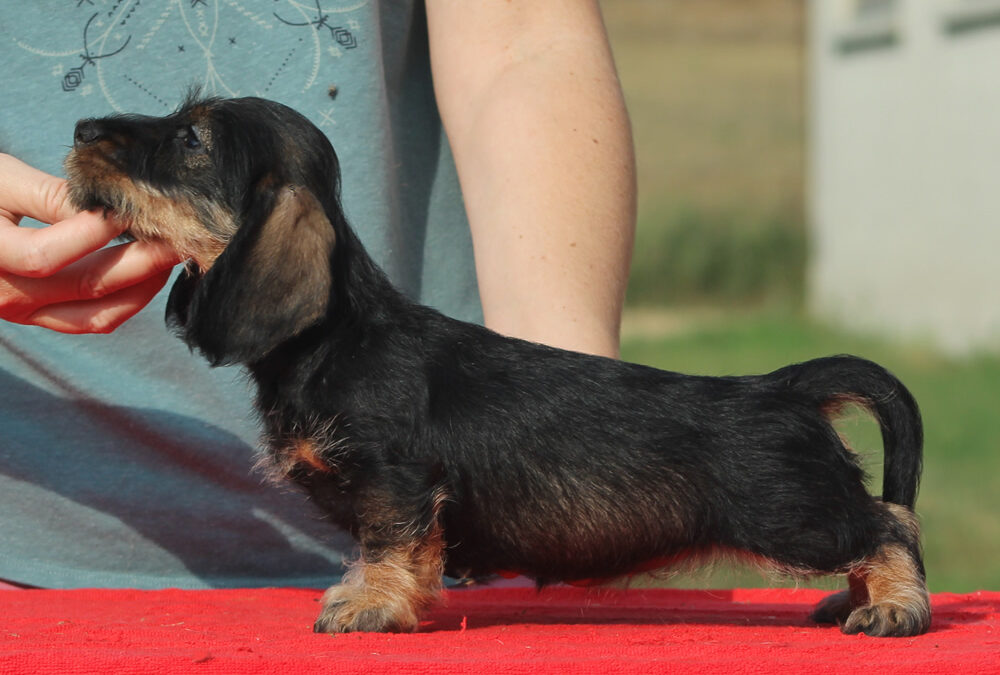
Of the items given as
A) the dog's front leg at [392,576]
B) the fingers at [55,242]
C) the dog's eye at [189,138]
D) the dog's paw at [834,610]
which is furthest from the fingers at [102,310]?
the dog's paw at [834,610]

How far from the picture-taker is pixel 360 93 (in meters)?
3.83

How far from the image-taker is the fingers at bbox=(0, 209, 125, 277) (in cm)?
272

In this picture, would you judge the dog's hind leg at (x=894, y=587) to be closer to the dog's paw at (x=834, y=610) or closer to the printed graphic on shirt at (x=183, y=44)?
the dog's paw at (x=834, y=610)

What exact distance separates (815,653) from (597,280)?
1304 mm

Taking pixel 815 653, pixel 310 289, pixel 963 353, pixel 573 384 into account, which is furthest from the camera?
pixel 963 353

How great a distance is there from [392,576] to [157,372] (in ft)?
4.77

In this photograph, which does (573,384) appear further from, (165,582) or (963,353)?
(963,353)

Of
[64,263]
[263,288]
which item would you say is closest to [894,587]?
[263,288]

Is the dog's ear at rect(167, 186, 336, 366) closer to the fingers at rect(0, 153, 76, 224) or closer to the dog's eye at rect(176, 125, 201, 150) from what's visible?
the dog's eye at rect(176, 125, 201, 150)

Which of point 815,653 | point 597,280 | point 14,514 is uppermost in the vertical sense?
point 597,280

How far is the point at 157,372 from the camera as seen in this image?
383cm

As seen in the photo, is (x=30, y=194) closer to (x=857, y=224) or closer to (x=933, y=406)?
(x=933, y=406)

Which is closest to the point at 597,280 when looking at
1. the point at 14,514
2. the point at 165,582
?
the point at 165,582

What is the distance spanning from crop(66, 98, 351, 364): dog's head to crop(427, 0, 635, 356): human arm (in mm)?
735
